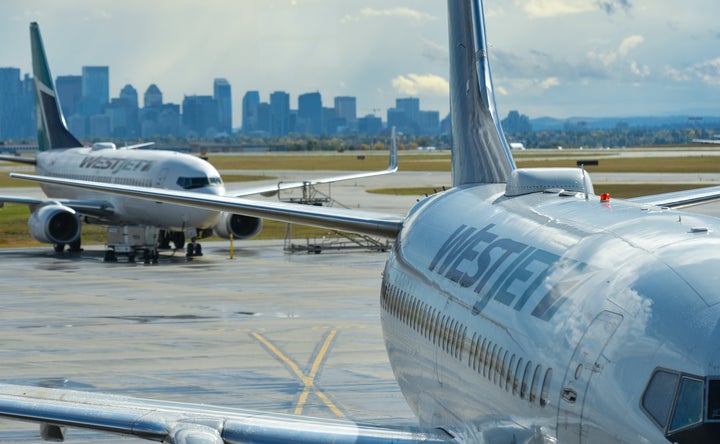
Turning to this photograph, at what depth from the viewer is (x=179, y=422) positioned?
11.5m

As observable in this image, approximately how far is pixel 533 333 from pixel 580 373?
1243 millimetres

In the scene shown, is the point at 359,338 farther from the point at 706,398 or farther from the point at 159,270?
the point at 706,398

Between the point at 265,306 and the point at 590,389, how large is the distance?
26.9 m

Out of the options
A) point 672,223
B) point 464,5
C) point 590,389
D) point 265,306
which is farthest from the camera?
point 265,306

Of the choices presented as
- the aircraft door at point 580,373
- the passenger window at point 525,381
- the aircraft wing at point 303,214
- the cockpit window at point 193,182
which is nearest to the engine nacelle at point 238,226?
the cockpit window at point 193,182

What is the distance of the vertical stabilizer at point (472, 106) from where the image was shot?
800 inches

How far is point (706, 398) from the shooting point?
7797 millimetres

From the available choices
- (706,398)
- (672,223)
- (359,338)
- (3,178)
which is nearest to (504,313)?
(672,223)

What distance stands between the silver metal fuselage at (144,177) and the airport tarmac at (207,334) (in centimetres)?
241

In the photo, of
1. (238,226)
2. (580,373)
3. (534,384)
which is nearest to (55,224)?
(238,226)

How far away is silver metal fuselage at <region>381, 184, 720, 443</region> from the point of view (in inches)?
328

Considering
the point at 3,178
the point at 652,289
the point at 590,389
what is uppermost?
the point at 652,289

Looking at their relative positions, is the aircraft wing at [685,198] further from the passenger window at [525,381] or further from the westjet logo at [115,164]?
the westjet logo at [115,164]

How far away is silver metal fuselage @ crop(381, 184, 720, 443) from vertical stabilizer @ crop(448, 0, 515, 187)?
4.68 meters
